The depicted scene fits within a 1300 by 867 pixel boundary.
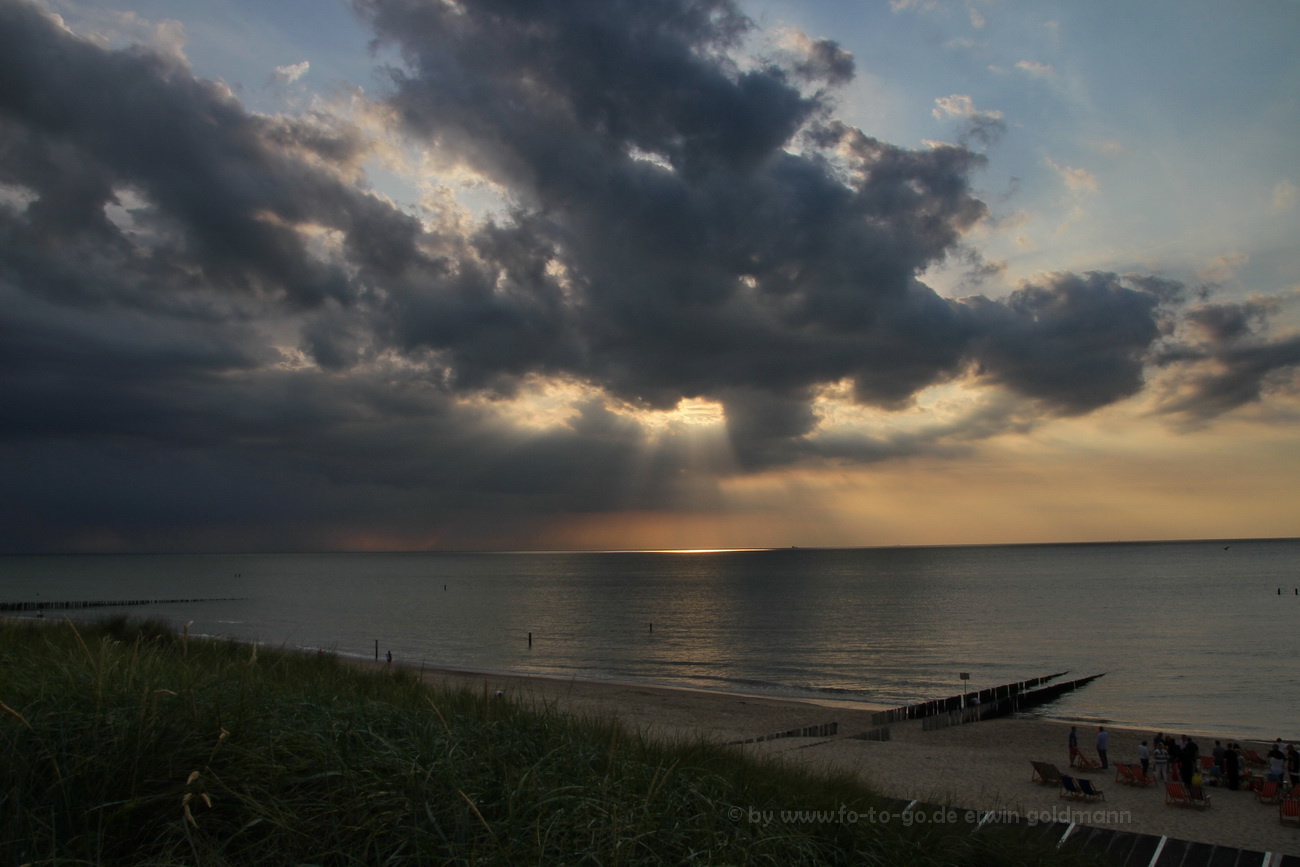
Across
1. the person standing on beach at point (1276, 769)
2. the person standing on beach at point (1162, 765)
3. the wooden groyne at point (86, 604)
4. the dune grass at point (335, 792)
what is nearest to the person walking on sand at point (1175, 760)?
the person standing on beach at point (1162, 765)

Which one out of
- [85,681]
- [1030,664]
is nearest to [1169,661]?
[1030,664]

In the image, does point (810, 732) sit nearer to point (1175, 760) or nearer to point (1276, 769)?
point (1175, 760)

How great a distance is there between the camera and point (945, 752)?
24688mm

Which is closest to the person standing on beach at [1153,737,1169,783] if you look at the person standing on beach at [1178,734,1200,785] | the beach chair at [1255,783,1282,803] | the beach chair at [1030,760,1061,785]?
the person standing on beach at [1178,734,1200,785]

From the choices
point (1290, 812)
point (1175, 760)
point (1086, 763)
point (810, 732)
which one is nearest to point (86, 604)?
point (810, 732)

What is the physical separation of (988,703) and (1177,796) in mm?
17544

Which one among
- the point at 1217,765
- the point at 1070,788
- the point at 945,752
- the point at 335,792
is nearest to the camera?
the point at 335,792

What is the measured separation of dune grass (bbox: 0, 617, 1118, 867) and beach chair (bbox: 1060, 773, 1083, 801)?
14.2 meters

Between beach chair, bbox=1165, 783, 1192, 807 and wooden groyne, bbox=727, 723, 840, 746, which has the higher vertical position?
beach chair, bbox=1165, 783, 1192, 807

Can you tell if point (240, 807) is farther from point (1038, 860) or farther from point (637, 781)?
point (1038, 860)

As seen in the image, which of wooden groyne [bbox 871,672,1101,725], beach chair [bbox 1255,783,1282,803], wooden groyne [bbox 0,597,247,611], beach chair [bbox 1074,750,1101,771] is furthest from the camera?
wooden groyne [bbox 0,597,247,611]

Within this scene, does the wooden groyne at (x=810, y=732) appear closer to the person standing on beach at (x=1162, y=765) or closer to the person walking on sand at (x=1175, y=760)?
the person standing on beach at (x=1162, y=765)

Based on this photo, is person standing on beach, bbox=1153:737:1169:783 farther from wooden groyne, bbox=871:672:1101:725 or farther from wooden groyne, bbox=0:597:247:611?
wooden groyne, bbox=0:597:247:611

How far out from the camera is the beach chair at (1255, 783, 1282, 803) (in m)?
17.4
